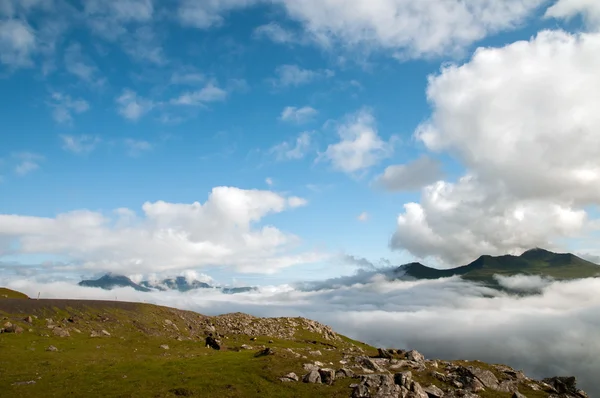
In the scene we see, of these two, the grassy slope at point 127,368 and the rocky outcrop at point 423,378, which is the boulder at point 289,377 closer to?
the rocky outcrop at point 423,378

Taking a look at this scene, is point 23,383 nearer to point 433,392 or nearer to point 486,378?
point 433,392

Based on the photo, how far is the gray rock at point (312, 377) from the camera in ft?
230

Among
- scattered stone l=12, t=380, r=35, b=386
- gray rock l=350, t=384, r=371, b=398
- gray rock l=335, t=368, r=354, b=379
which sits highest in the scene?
scattered stone l=12, t=380, r=35, b=386

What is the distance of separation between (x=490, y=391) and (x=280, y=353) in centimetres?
4668

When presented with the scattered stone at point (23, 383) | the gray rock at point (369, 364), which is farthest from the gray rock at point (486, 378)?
the scattered stone at point (23, 383)

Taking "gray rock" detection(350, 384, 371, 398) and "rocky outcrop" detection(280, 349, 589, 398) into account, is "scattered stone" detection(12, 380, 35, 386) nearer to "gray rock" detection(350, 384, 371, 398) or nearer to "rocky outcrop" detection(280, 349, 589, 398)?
"rocky outcrop" detection(280, 349, 589, 398)

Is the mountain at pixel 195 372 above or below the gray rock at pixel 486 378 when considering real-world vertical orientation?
above

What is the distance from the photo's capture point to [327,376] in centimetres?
7106

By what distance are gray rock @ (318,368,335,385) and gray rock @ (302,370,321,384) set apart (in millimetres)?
797

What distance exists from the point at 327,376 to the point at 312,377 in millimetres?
2955

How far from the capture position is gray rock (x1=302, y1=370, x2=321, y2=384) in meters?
70.0

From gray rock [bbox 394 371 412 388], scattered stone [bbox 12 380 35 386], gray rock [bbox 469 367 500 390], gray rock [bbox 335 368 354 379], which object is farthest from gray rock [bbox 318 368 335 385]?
scattered stone [bbox 12 380 35 386]

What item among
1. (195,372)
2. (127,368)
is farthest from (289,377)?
(127,368)

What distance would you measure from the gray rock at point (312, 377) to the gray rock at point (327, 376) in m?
0.80
